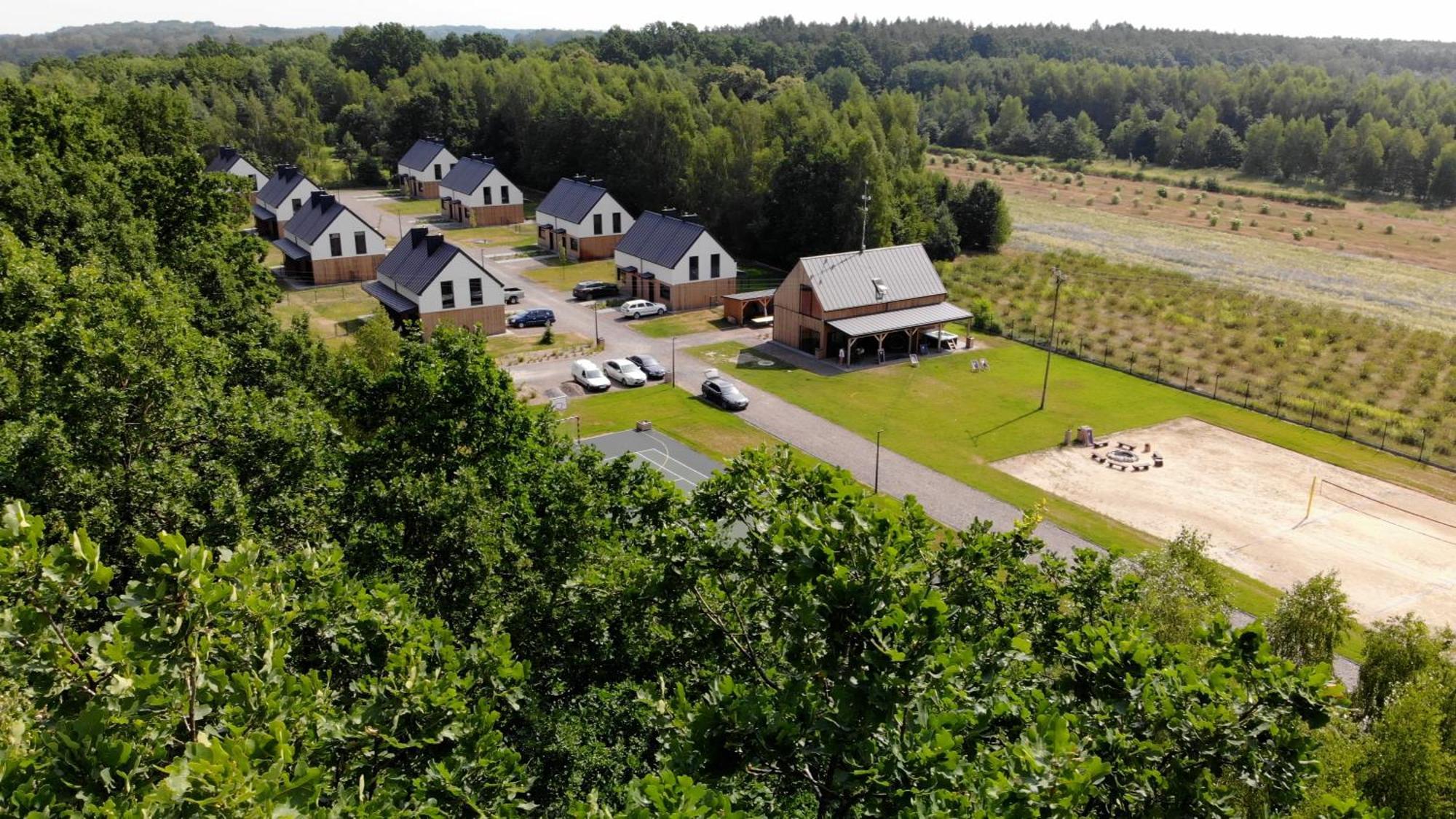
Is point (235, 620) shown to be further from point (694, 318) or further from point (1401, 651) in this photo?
point (694, 318)

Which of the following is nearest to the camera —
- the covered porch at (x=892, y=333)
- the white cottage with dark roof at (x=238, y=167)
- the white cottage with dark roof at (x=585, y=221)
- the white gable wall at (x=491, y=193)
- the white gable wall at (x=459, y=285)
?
the covered porch at (x=892, y=333)

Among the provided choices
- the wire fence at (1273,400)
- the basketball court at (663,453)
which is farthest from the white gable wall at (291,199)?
the wire fence at (1273,400)

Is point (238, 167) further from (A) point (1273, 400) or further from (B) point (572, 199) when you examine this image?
(A) point (1273, 400)

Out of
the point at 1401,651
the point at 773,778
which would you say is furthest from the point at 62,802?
the point at 1401,651

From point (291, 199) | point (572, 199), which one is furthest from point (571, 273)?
point (291, 199)

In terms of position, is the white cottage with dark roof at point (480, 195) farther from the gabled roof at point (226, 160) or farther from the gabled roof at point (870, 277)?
the gabled roof at point (870, 277)

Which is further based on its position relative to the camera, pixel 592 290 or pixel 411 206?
pixel 411 206
